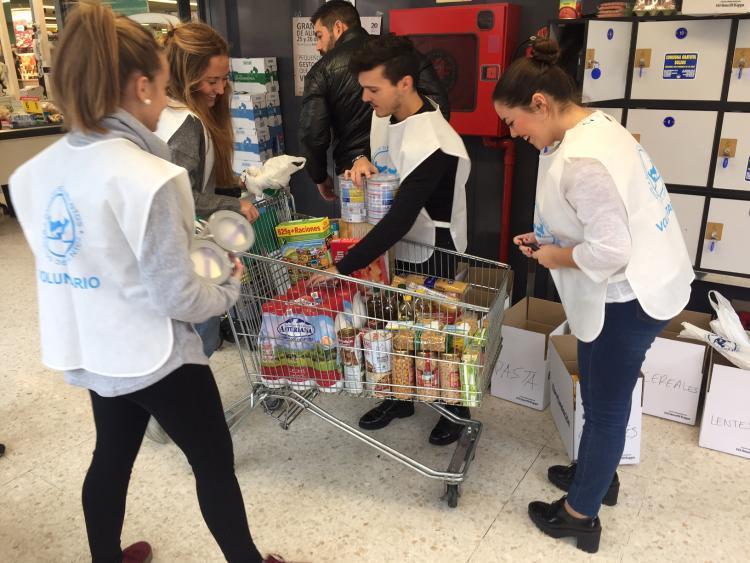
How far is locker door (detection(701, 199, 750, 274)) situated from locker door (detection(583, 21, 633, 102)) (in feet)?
2.31

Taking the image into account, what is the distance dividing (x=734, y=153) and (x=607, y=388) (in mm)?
1519

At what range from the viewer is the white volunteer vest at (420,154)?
7.19 ft

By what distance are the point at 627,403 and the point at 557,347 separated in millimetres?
857

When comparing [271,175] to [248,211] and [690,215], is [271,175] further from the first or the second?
[690,215]

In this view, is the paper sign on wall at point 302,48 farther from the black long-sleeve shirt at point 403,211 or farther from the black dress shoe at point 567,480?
the black dress shoe at point 567,480

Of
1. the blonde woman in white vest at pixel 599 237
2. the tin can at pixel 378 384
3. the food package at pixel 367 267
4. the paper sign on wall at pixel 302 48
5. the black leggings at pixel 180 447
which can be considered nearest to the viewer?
the black leggings at pixel 180 447

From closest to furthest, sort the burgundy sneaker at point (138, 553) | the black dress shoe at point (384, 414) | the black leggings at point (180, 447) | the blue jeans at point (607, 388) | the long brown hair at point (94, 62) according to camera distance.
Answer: the long brown hair at point (94, 62), the black leggings at point (180, 447), the blue jeans at point (607, 388), the burgundy sneaker at point (138, 553), the black dress shoe at point (384, 414)

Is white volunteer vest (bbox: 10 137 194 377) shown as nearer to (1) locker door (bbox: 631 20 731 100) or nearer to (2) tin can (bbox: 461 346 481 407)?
(2) tin can (bbox: 461 346 481 407)

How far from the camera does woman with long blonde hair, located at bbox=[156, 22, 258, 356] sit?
6.66ft

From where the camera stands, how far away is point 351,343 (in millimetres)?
2059

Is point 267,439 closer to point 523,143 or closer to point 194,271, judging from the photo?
point 194,271

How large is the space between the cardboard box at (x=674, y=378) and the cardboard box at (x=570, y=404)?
0.21 m

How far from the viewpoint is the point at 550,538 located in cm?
208

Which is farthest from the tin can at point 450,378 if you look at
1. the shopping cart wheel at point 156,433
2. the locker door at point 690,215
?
the locker door at point 690,215
